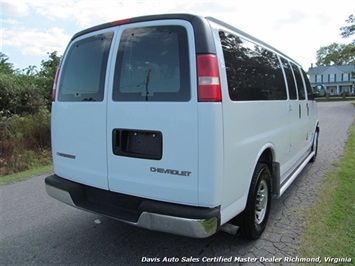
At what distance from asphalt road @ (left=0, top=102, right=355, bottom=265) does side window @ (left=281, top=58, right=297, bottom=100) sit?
1631mm

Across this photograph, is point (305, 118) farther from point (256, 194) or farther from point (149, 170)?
point (149, 170)

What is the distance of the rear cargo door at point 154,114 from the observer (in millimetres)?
2465

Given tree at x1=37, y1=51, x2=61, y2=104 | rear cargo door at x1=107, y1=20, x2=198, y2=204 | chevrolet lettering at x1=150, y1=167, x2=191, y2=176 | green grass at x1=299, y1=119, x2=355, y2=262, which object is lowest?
green grass at x1=299, y1=119, x2=355, y2=262

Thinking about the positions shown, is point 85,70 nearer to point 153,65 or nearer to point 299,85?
point 153,65

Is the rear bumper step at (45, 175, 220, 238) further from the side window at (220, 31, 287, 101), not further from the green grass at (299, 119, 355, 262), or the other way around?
the green grass at (299, 119, 355, 262)

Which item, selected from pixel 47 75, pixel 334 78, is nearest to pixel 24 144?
pixel 47 75

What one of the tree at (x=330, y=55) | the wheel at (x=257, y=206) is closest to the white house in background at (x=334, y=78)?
the tree at (x=330, y=55)

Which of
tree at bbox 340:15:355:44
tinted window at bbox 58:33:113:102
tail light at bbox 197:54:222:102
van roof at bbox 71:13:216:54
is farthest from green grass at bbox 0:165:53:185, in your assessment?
tree at bbox 340:15:355:44

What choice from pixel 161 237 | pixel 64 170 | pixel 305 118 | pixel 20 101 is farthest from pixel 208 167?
pixel 20 101

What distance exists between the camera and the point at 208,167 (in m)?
2.39

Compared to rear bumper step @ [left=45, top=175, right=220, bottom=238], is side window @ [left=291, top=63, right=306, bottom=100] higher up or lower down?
higher up

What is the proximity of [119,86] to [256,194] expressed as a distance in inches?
72.0

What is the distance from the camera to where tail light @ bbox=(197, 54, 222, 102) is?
2.39m

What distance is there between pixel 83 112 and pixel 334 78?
7305cm
